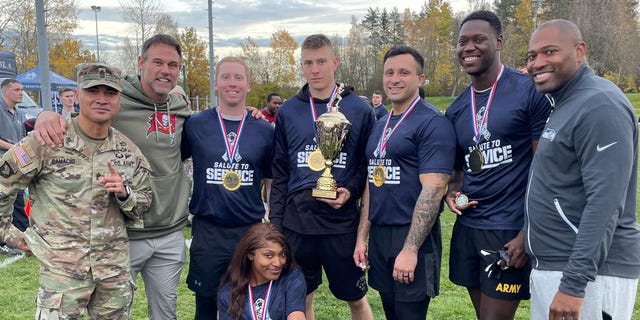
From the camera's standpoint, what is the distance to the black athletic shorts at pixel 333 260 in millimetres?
3637

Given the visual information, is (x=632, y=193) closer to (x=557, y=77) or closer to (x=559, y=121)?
(x=559, y=121)

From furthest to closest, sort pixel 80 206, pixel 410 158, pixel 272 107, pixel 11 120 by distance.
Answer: pixel 272 107 → pixel 11 120 → pixel 410 158 → pixel 80 206

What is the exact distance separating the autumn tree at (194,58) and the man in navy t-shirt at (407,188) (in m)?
32.9

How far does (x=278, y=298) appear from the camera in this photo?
335cm

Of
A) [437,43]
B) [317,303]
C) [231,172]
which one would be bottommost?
[317,303]

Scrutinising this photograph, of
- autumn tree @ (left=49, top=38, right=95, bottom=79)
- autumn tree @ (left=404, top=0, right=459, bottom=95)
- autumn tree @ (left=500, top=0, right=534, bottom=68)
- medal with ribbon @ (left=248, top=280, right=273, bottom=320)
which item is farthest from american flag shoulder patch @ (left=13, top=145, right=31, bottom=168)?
autumn tree @ (left=404, top=0, right=459, bottom=95)

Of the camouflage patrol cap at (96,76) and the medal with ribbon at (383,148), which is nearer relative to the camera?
the camouflage patrol cap at (96,76)

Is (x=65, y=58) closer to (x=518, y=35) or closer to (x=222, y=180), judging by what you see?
(x=518, y=35)

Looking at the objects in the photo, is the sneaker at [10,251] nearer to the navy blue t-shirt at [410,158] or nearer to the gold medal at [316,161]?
the gold medal at [316,161]

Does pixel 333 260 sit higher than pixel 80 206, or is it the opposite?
pixel 80 206

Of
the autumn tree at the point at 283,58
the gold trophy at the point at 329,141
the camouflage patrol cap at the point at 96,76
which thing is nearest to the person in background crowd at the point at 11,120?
the camouflage patrol cap at the point at 96,76

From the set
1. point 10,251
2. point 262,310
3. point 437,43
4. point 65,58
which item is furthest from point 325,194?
point 437,43

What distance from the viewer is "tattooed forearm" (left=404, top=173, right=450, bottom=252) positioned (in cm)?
308

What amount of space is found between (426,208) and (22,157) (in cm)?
242
